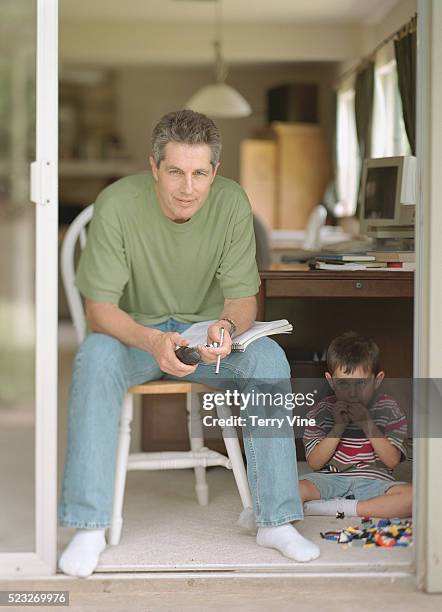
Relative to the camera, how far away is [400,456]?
3164 millimetres

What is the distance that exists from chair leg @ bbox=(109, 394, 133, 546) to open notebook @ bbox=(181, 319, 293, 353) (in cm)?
26

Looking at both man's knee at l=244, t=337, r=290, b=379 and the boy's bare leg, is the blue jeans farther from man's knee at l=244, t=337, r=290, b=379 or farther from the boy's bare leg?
the boy's bare leg

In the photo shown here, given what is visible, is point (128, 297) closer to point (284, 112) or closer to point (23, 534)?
point (23, 534)

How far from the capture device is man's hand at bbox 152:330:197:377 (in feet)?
9.13

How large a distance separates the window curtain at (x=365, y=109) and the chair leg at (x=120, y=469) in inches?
187

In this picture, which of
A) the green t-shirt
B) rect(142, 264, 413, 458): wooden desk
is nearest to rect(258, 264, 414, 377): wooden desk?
rect(142, 264, 413, 458): wooden desk

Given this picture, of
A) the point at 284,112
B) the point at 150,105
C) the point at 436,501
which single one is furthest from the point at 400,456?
the point at 150,105

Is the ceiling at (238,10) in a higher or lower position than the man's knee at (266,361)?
higher

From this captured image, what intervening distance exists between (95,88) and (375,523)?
867cm

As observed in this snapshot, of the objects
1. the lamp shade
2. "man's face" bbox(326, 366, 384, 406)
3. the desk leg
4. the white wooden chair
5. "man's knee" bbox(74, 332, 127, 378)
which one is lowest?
the white wooden chair

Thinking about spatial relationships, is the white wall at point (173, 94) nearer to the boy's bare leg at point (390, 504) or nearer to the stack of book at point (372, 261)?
the stack of book at point (372, 261)

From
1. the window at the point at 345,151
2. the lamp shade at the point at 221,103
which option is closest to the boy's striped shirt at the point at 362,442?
the lamp shade at the point at 221,103

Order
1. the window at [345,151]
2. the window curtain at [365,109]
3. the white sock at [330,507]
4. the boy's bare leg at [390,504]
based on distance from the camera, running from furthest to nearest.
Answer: the window at [345,151]
the window curtain at [365,109]
the white sock at [330,507]
the boy's bare leg at [390,504]

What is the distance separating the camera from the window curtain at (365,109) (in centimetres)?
733
